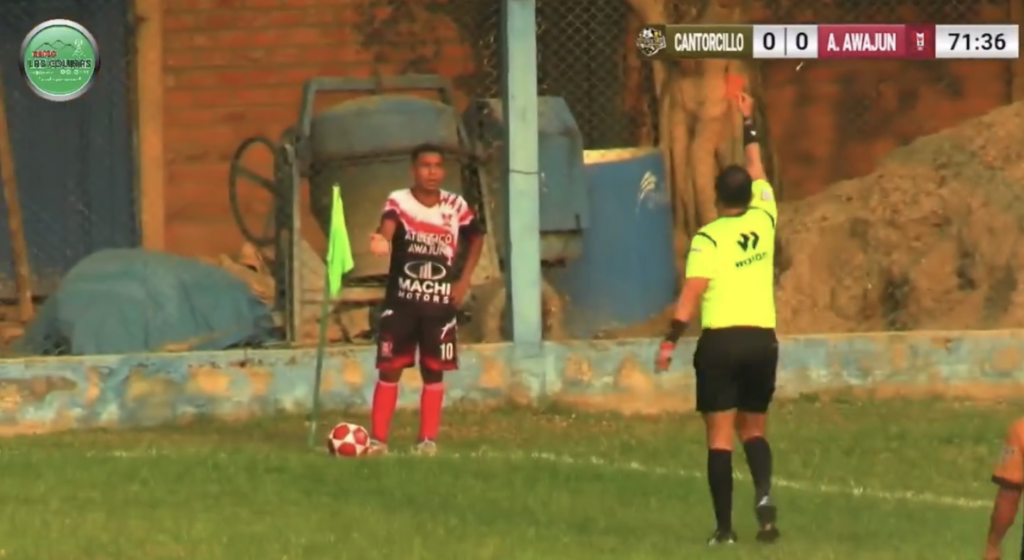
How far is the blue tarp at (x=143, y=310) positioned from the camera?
43.0 feet

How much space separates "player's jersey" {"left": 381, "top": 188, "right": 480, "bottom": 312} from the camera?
11203mm

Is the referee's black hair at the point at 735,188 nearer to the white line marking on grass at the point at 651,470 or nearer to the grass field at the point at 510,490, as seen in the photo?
the grass field at the point at 510,490

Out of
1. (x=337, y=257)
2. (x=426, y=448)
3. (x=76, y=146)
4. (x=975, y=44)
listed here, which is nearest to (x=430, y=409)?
(x=426, y=448)

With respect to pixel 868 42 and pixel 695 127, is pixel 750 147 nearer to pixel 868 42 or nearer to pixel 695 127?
pixel 868 42

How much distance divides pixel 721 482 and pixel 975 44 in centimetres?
596

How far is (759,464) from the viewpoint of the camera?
352 inches

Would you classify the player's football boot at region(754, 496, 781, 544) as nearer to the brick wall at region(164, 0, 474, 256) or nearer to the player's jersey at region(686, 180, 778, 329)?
the player's jersey at region(686, 180, 778, 329)

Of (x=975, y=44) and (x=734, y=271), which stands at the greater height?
(x=975, y=44)

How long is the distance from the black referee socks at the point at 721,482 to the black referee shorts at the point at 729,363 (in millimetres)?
189

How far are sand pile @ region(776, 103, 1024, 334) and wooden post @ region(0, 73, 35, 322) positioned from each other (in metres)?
5.08

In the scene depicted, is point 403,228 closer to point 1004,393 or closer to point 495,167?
point 495,167

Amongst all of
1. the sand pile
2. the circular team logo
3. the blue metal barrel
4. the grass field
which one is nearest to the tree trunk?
the blue metal barrel

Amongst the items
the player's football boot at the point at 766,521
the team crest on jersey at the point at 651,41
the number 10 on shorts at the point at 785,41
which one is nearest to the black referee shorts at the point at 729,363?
the player's football boot at the point at 766,521

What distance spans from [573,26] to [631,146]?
3.53 ft
